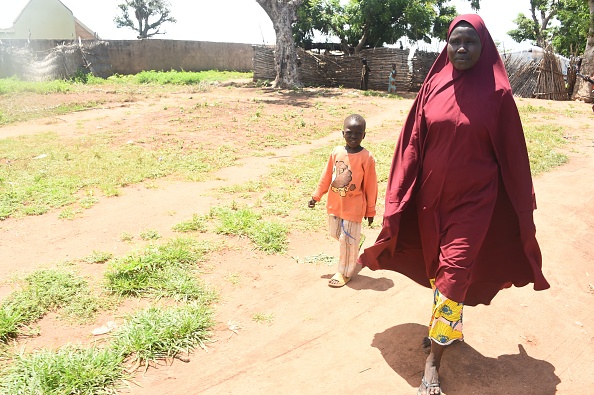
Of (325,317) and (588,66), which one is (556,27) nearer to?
(588,66)

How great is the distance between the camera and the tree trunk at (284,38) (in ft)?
53.1

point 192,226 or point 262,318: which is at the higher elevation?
point 192,226

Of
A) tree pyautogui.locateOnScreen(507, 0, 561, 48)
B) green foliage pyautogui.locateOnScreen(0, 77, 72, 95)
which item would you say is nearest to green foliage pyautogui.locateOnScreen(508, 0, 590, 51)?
tree pyautogui.locateOnScreen(507, 0, 561, 48)

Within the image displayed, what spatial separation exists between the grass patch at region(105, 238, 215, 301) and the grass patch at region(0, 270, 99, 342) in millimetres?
212

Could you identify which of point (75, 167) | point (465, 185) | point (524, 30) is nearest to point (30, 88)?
point (75, 167)

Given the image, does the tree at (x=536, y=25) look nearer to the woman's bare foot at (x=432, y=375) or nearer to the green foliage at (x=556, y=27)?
the green foliage at (x=556, y=27)

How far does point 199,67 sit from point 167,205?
21.0 metres

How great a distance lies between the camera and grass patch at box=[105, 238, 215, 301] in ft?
11.7

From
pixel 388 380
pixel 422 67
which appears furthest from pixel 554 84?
pixel 388 380

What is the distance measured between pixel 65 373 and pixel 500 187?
8.36 feet

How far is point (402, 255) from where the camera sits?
2.98m

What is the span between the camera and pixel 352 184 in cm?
361

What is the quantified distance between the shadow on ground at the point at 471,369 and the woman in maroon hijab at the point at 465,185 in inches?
7.3

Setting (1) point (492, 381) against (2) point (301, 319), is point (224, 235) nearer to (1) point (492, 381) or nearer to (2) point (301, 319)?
(2) point (301, 319)
